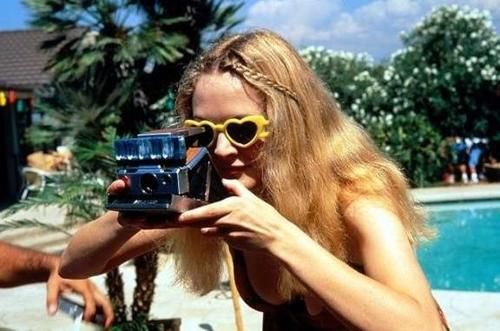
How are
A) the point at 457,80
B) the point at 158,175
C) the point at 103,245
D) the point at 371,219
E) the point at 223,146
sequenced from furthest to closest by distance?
the point at 457,80 < the point at 103,245 < the point at 223,146 < the point at 371,219 < the point at 158,175

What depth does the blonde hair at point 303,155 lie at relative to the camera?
1.74 meters

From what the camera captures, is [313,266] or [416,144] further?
[416,144]

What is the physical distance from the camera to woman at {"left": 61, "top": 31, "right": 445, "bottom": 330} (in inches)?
56.1

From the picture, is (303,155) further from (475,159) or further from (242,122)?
(475,159)

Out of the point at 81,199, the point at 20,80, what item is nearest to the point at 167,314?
the point at 81,199

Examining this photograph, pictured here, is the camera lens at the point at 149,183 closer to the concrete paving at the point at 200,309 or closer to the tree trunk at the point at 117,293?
the concrete paving at the point at 200,309

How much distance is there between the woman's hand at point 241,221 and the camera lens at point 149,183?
0.25 ft

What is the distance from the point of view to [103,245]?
185 centimetres

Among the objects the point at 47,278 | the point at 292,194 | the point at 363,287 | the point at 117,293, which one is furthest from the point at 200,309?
A: the point at 363,287

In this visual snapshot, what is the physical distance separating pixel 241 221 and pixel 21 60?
22.3m

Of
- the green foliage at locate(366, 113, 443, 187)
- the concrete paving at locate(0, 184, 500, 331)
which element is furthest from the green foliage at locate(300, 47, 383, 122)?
the concrete paving at locate(0, 184, 500, 331)

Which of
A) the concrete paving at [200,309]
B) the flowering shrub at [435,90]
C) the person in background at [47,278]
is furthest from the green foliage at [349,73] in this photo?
the person in background at [47,278]

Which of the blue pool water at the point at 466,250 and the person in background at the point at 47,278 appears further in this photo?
the blue pool water at the point at 466,250

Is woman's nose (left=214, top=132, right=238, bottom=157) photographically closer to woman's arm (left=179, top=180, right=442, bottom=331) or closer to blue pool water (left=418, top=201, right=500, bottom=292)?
woman's arm (left=179, top=180, right=442, bottom=331)
